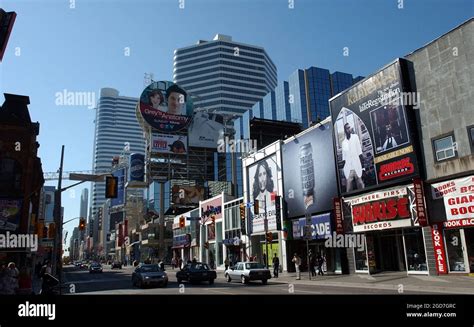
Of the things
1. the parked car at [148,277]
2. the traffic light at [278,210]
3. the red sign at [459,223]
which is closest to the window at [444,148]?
the red sign at [459,223]

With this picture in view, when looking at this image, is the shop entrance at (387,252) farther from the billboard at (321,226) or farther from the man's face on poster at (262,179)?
the man's face on poster at (262,179)

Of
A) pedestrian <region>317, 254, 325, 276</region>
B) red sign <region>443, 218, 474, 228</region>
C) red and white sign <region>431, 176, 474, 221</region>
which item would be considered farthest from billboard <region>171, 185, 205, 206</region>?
red sign <region>443, 218, 474, 228</region>

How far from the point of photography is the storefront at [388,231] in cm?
2553

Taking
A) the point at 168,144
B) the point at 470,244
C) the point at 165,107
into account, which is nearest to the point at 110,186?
the point at 470,244

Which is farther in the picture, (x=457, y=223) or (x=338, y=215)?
(x=338, y=215)

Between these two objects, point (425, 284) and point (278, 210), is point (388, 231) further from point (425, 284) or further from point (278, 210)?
point (278, 210)

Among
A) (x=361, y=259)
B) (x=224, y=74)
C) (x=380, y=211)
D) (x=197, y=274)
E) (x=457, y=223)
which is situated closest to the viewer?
(x=457, y=223)

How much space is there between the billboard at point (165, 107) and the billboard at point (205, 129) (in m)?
5.43

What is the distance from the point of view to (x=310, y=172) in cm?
3662

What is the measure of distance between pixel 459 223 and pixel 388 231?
6663 millimetres

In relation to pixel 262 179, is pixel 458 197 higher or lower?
lower
